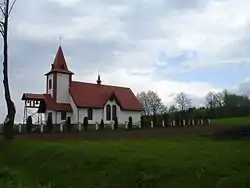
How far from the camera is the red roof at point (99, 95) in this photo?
5242cm

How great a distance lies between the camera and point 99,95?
55.1 m

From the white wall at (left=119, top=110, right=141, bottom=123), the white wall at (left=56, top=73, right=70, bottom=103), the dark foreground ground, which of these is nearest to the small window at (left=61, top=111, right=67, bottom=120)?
the white wall at (left=56, top=73, right=70, bottom=103)

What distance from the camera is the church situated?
50156 millimetres

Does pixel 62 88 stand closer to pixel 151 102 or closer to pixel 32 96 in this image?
pixel 32 96

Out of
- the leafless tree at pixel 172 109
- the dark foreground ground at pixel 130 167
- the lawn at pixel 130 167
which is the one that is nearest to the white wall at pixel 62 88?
the leafless tree at pixel 172 109

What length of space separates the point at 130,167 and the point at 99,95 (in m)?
41.8

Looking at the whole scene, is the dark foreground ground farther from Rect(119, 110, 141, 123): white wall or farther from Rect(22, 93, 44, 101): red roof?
Rect(119, 110, 141, 123): white wall

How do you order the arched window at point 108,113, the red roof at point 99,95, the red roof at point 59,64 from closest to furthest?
the red roof at point 59,64 → the red roof at point 99,95 → the arched window at point 108,113

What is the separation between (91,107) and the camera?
5244cm

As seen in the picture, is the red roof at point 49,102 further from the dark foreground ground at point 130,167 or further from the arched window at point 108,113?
the dark foreground ground at point 130,167

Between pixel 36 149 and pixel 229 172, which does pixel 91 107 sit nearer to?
pixel 36 149

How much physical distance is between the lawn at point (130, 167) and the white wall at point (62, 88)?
3315 centimetres

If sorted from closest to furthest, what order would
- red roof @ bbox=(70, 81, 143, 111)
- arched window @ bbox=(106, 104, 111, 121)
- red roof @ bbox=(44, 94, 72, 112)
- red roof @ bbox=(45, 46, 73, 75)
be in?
red roof @ bbox=(44, 94, 72, 112), red roof @ bbox=(45, 46, 73, 75), red roof @ bbox=(70, 81, 143, 111), arched window @ bbox=(106, 104, 111, 121)

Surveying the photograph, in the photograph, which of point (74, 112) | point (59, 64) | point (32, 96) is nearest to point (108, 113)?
point (74, 112)
